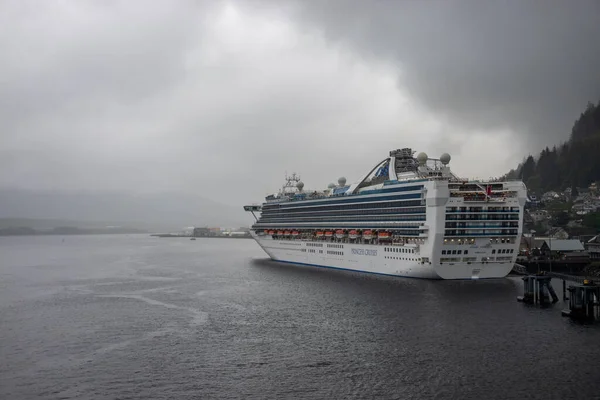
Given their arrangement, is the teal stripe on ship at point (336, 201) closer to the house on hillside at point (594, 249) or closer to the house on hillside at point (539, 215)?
the house on hillside at point (594, 249)

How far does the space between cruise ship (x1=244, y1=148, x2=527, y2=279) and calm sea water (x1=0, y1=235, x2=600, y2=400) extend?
2.94 metres

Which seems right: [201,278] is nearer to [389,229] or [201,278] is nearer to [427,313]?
[389,229]

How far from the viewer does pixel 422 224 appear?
57781 millimetres

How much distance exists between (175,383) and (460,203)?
39620 mm

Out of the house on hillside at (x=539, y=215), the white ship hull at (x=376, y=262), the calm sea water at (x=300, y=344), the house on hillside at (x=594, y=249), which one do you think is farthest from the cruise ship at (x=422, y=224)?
the house on hillside at (x=539, y=215)

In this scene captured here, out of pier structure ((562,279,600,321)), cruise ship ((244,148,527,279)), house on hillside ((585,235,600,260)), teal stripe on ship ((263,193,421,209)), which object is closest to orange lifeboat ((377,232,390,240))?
cruise ship ((244,148,527,279))

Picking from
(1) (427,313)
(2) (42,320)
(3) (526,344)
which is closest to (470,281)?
(1) (427,313)

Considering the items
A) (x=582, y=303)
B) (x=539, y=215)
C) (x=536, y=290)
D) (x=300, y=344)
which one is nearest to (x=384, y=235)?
(x=536, y=290)

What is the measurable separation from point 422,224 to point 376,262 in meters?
9.95

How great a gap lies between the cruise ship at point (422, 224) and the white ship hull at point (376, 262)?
12cm

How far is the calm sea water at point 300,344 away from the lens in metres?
27.1

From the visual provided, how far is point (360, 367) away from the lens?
30.2 m

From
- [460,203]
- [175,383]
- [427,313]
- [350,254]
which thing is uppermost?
[460,203]

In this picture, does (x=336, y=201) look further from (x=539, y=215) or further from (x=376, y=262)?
(x=539, y=215)
